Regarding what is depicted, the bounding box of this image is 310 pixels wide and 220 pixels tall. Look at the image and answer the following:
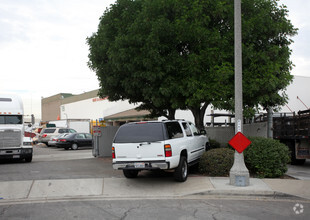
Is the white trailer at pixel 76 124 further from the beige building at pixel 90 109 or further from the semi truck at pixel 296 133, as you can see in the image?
the semi truck at pixel 296 133

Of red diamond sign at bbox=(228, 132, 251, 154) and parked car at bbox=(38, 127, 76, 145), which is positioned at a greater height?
red diamond sign at bbox=(228, 132, 251, 154)

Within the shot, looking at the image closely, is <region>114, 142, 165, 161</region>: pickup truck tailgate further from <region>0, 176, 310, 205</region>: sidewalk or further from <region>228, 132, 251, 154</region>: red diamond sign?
<region>228, 132, 251, 154</region>: red diamond sign

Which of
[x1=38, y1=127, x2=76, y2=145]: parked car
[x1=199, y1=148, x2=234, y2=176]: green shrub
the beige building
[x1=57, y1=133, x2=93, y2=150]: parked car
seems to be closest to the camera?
[x1=199, y1=148, x2=234, y2=176]: green shrub

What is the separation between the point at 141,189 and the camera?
30.7 feet

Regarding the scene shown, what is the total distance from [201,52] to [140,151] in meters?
4.92

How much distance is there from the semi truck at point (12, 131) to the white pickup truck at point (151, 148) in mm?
7780

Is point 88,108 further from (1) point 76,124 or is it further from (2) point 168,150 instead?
(2) point 168,150

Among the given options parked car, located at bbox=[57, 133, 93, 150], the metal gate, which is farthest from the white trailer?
the metal gate

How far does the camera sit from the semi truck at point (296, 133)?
13652 millimetres

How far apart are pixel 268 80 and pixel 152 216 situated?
721 cm

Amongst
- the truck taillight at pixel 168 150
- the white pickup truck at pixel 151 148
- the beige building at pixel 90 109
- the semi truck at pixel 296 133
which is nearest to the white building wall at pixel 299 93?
the beige building at pixel 90 109

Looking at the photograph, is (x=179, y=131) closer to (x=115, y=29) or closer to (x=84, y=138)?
(x=115, y=29)

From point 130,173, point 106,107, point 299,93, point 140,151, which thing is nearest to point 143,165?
point 140,151

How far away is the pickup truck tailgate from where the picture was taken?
30.4ft
